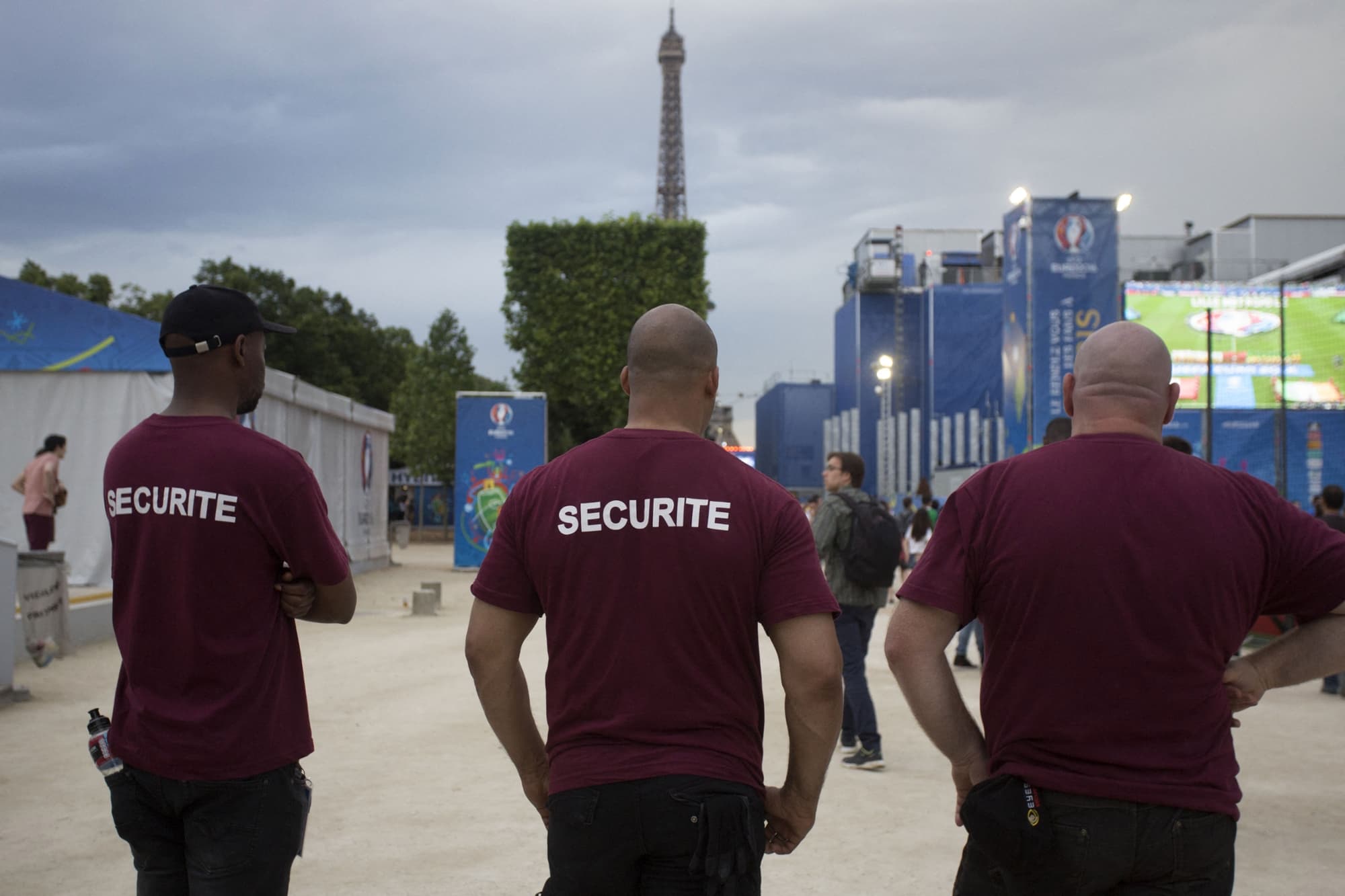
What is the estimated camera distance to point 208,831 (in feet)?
8.50

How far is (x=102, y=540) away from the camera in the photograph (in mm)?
15391

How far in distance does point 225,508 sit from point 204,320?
50 cm

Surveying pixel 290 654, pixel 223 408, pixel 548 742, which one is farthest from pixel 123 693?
pixel 548 742

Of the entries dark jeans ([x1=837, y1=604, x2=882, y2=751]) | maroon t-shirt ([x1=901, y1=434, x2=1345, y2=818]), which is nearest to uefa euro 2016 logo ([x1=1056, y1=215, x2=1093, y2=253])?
dark jeans ([x1=837, y1=604, x2=882, y2=751])

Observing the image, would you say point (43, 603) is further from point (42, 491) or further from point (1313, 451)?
point (1313, 451)

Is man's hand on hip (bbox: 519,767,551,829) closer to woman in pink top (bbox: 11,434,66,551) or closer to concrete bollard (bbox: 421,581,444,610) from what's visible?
woman in pink top (bbox: 11,434,66,551)

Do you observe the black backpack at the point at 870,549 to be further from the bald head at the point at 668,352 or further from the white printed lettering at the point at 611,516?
the white printed lettering at the point at 611,516

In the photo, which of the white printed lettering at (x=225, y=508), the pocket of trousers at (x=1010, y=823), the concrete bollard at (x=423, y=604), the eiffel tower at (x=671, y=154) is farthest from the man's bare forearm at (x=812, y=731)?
the eiffel tower at (x=671, y=154)

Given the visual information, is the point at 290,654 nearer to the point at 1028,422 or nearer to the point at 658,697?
the point at 658,697

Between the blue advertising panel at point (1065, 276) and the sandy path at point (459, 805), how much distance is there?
→ 13.3 metres

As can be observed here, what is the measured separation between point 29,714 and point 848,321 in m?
51.2

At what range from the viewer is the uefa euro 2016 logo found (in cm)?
2308

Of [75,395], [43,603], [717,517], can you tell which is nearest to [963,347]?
[75,395]

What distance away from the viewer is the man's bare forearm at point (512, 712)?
2.58 m
